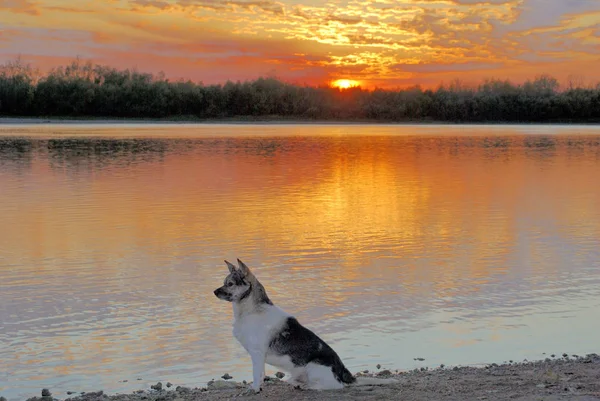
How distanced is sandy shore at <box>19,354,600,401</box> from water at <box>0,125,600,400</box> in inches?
23.3

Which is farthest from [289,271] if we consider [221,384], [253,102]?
[253,102]

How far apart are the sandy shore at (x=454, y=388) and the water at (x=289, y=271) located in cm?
59

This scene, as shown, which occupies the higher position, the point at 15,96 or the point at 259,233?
the point at 15,96

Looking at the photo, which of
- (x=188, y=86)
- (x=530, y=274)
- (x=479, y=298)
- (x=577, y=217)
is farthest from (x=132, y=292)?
(x=188, y=86)

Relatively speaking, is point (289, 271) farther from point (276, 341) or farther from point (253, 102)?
point (253, 102)

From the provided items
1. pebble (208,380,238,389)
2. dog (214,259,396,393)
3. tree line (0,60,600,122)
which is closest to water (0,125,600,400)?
pebble (208,380,238,389)

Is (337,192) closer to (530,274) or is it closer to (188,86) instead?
(530,274)

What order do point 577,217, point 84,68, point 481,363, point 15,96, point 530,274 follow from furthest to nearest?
point 84,68
point 15,96
point 577,217
point 530,274
point 481,363

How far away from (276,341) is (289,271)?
6.07m

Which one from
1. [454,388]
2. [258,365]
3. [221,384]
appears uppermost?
[258,365]

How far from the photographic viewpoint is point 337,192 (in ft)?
80.2

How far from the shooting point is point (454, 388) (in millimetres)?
6340

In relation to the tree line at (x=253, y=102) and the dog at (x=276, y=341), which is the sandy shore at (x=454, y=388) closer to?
the dog at (x=276, y=341)

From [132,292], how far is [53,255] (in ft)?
11.1
